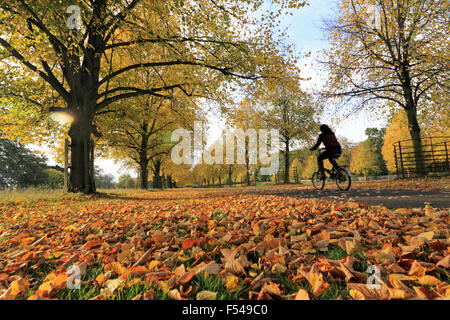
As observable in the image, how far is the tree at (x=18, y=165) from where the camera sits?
27.2 meters

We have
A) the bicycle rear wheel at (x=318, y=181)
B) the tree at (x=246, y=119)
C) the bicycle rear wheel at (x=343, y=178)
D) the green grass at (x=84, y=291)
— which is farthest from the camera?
the tree at (x=246, y=119)

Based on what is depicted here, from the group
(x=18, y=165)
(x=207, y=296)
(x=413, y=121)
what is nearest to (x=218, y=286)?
(x=207, y=296)

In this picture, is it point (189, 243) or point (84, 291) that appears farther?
point (189, 243)

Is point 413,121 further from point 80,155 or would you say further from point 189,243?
point 80,155

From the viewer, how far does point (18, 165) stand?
27.8 m

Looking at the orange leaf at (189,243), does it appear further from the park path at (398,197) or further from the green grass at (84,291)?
the park path at (398,197)

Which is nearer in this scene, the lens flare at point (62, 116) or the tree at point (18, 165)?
the lens flare at point (62, 116)

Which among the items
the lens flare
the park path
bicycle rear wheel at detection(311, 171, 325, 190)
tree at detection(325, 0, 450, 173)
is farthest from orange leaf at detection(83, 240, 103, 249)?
tree at detection(325, 0, 450, 173)

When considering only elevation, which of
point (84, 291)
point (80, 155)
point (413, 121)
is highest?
point (413, 121)

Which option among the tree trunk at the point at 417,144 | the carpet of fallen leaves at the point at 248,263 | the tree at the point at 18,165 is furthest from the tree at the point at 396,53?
the tree at the point at 18,165

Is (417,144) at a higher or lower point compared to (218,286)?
higher

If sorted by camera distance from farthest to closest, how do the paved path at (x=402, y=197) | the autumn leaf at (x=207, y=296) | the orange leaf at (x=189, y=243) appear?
the paved path at (x=402, y=197) → the orange leaf at (x=189, y=243) → the autumn leaf at (x=207, y=296)

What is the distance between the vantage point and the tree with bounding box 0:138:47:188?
27.2m

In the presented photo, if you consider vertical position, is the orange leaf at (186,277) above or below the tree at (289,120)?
below
